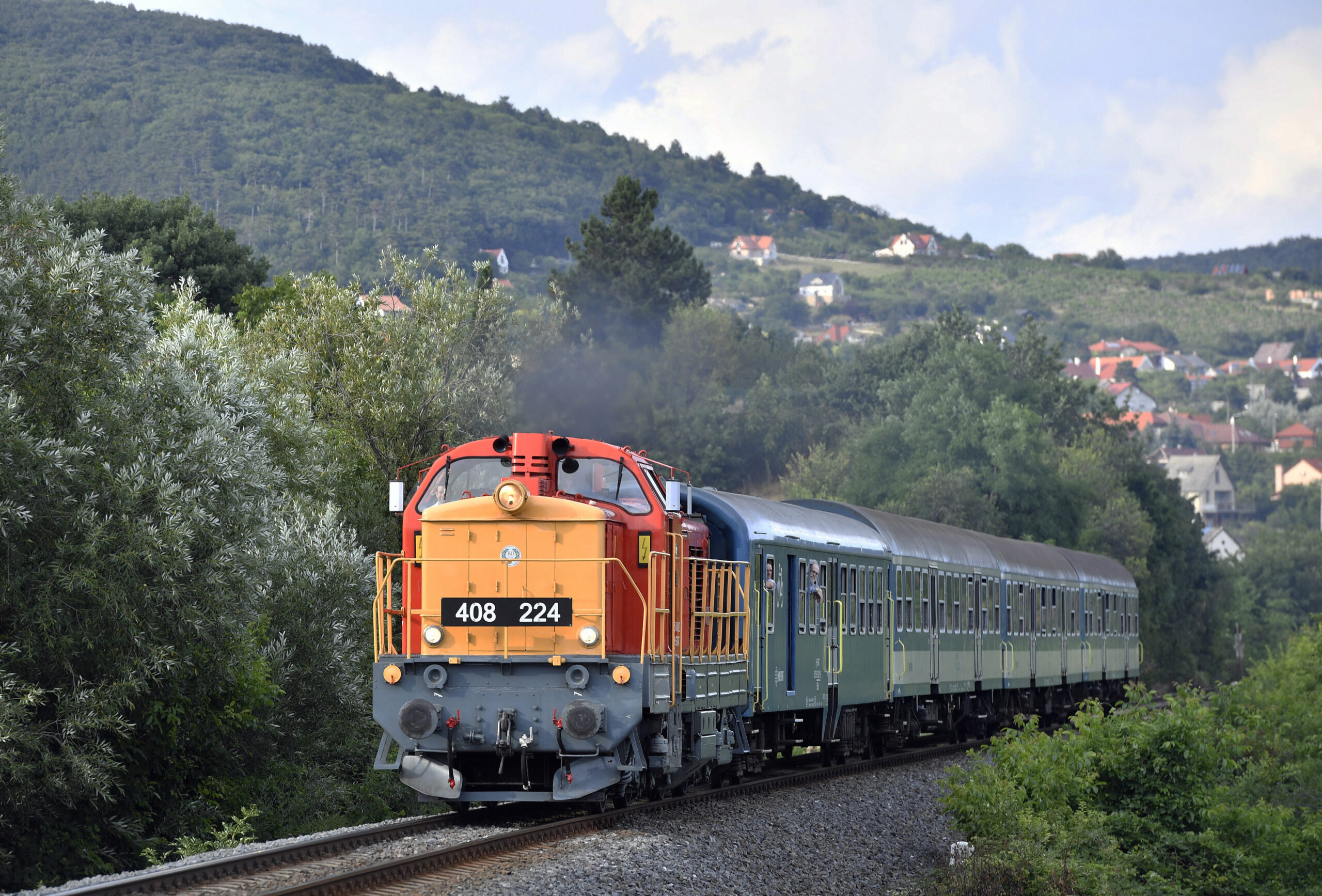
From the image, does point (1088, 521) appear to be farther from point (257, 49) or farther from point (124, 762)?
point (257, 49)

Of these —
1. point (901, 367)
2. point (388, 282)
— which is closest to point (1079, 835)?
point (388, 282)

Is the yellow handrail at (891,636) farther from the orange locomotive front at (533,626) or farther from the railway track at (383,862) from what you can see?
the orange locomotive front at (533,626)

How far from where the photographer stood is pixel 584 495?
1474cm

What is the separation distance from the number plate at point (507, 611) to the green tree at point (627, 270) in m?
71.0

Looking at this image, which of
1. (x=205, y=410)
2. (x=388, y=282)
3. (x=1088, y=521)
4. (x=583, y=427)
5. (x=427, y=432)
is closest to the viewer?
(x=205, y=410)

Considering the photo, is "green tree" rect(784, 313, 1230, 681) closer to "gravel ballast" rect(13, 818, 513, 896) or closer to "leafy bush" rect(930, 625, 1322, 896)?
"leafy bush" rect(930, 625, 1322, 896)

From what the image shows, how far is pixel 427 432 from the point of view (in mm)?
32188

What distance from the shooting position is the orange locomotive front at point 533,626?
13758 mm

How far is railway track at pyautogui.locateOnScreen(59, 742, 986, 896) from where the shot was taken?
10586 millimetres

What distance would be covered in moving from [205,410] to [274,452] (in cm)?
697

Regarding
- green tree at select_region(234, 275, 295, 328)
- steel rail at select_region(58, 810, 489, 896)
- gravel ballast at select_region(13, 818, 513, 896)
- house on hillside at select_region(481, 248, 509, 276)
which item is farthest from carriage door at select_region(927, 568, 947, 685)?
house on hillside at select_region(481, 248, 509, 276)

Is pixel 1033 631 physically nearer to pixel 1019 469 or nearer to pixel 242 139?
pixel 1019 469

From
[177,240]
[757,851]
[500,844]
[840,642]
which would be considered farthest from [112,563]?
[177,240]

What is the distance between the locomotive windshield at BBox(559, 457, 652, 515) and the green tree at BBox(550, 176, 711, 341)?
70.2 meters
